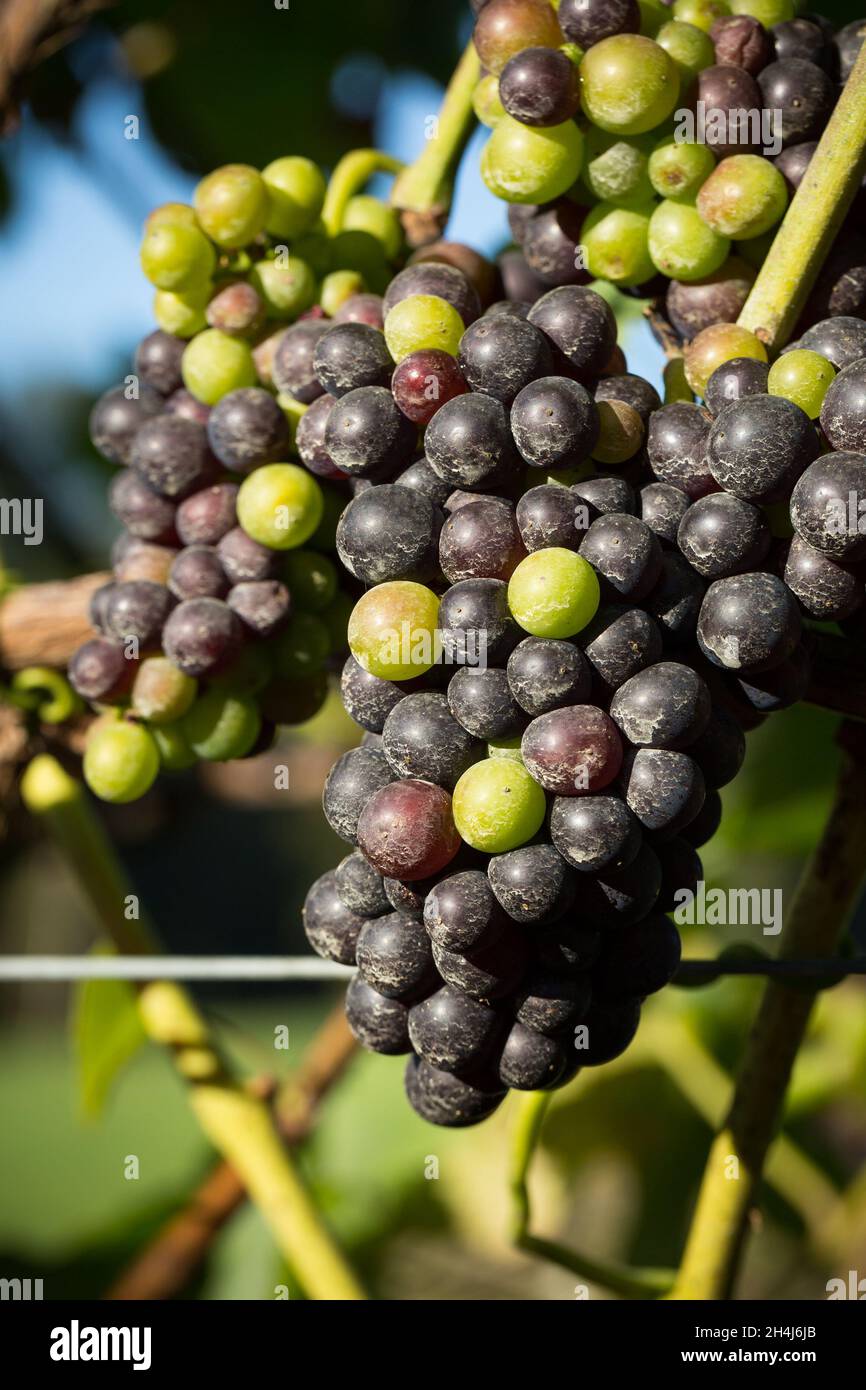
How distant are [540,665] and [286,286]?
0.34 metres

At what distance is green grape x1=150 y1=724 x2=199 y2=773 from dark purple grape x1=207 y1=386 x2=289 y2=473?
0.57ft

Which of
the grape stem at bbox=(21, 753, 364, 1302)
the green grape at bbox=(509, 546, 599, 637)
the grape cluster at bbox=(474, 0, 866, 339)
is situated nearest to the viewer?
the green grape at bbox=(509, 546, 599, 637)

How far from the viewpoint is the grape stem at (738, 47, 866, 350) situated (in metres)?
0.59

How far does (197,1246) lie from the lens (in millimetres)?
1189

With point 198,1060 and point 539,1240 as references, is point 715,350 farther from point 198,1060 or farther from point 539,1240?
point 198,1060

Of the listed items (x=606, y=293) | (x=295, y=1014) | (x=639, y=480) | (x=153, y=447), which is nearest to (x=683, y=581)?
(x=639, y=480)

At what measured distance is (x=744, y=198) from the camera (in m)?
0.63

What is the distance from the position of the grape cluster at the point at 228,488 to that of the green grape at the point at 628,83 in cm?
16

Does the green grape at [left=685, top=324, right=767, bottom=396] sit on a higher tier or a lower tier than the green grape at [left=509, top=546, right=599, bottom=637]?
higher

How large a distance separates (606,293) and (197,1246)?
960 mm

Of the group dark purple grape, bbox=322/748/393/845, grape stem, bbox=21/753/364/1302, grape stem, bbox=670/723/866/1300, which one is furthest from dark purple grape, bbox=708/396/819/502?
grape stem, bbox=21/753/364/1302

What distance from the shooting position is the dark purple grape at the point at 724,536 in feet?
1.82

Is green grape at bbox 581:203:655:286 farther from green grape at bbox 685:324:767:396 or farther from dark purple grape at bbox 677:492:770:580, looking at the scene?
dark purple grape at bbox 677:492:770:580

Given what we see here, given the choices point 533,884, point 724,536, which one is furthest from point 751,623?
point 533,884
